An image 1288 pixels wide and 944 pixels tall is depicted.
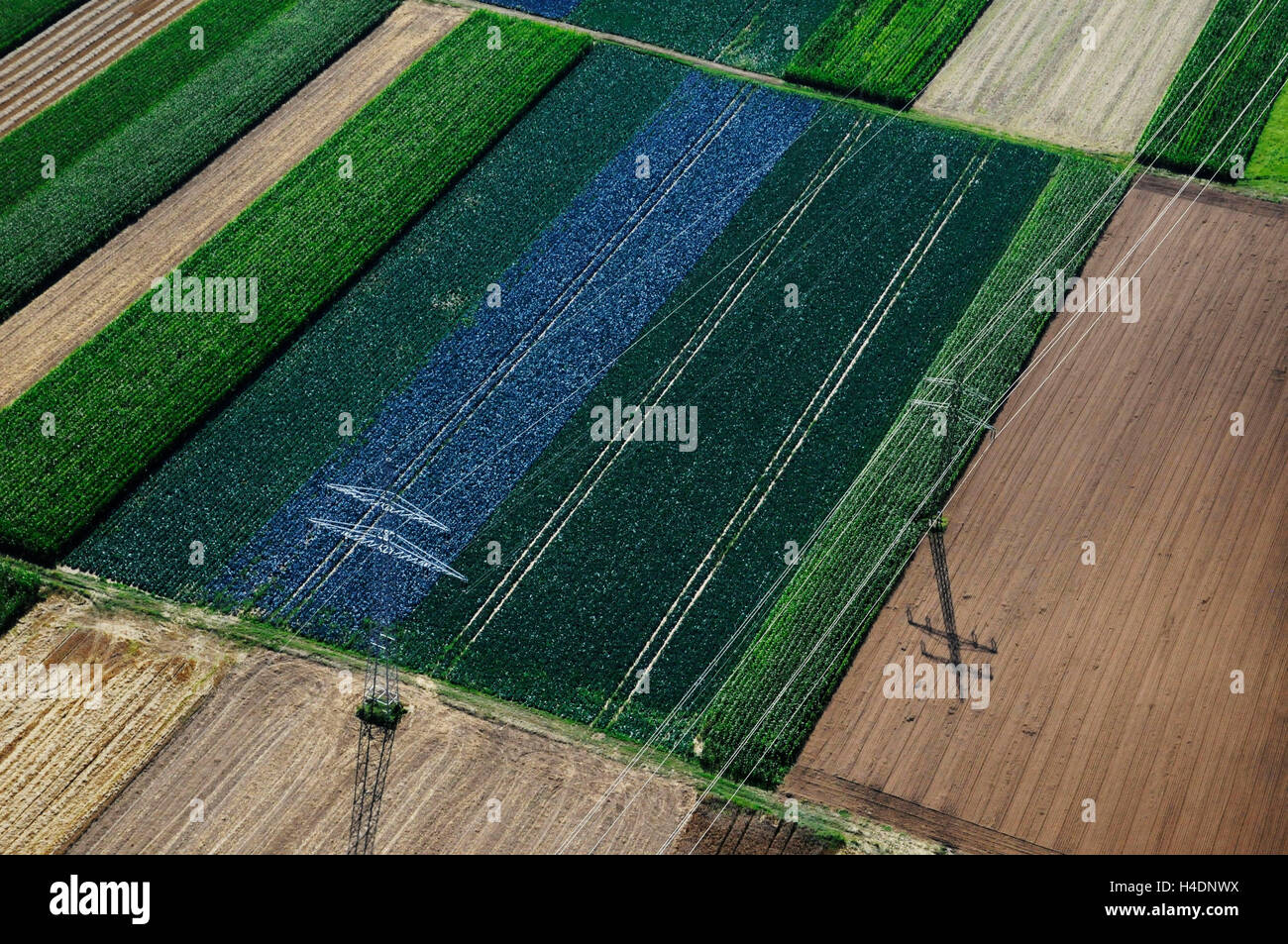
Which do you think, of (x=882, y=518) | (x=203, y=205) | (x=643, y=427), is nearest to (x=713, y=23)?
(x=203, y=205)

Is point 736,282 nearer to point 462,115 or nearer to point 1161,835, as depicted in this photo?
point 462,115

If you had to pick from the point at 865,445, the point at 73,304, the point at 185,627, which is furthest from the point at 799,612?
the point at 73,304

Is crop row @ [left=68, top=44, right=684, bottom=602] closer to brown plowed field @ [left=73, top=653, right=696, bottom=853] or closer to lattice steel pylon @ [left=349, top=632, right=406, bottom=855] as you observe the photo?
brown plowed field @ [left=73, top=653, right=696, bottom=853]

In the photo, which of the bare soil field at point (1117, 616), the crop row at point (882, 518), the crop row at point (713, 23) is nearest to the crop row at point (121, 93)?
the crop row at point (713, 23)

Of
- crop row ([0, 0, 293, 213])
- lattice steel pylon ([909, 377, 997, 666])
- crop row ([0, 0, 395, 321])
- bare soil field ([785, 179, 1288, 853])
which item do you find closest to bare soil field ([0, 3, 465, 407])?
crop row ([0, 0, 395, 321])

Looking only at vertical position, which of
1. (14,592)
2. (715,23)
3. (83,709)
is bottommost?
(83,709)

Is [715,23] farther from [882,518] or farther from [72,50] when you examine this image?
[882,518]
